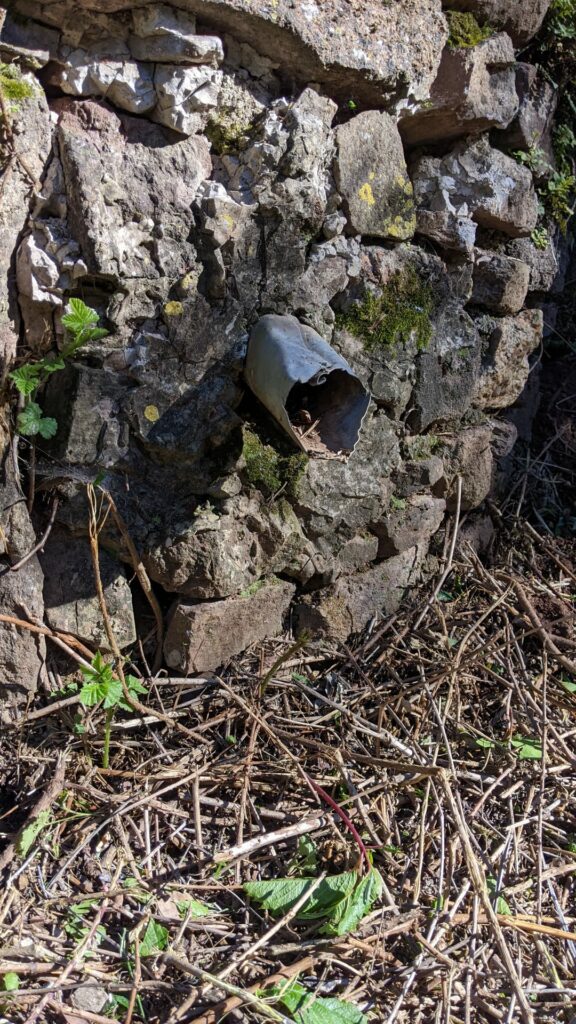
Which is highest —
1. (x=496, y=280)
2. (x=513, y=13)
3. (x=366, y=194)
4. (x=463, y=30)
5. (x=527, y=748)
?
(x=513, y=13)

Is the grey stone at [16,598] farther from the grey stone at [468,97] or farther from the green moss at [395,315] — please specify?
the grey stone at [468,97]

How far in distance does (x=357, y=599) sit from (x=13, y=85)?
185cm

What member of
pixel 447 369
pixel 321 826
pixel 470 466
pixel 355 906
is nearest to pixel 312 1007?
pixel 355 906

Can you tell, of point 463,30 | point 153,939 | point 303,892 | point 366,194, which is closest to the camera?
point 153,939

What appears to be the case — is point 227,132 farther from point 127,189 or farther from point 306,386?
point 306,386

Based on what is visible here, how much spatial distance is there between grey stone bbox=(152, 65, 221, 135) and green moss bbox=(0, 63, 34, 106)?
1.20 ft

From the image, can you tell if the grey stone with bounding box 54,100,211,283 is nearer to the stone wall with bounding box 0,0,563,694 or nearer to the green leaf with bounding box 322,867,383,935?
the stone wall with bounding box 0,0,563,694

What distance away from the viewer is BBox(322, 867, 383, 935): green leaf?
198cm

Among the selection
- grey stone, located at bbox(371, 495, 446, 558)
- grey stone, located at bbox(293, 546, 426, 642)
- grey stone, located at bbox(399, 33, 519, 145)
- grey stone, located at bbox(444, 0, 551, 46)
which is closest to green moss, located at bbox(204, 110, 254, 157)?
grey stone, located at bbox(399, 33, 519, 145)

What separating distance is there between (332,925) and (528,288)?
8.27 feet

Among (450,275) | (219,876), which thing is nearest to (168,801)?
(219,876)

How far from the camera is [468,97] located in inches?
114

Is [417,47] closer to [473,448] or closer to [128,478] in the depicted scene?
[473,448]

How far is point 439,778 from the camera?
2.26 meters
